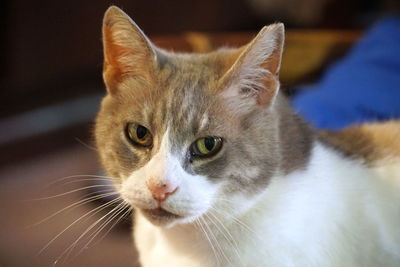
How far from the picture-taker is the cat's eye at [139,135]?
34.5 inches

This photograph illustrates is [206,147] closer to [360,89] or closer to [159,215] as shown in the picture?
[159,215]

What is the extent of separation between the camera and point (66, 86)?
259 centimetres

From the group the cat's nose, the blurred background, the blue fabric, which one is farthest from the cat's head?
the blue fabric

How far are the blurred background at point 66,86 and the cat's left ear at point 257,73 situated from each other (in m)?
0.42

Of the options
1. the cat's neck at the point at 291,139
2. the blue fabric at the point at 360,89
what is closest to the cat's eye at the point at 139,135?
the cat's neck at the point at 291,139

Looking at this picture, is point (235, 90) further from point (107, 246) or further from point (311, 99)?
point (311, 99)

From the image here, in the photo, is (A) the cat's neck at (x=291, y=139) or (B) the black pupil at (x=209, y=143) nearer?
(B) the black pupil at (x=209, y=143)

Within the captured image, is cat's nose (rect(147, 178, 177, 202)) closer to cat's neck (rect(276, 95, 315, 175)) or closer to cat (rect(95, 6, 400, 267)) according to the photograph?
cat (rect(95, 6, 400, 267))

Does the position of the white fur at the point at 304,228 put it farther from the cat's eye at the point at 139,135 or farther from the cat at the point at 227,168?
the cat's eye at the point at 139,135

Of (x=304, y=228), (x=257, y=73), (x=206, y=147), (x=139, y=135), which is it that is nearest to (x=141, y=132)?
(x=139, y=135)

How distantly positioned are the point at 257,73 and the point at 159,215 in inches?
10.8

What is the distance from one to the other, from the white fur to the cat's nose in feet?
0.20

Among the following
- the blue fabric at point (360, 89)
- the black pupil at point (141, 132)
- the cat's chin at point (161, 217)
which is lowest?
the cat's chin at point (161, 217)

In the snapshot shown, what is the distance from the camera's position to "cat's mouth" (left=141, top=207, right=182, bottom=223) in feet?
2.77
